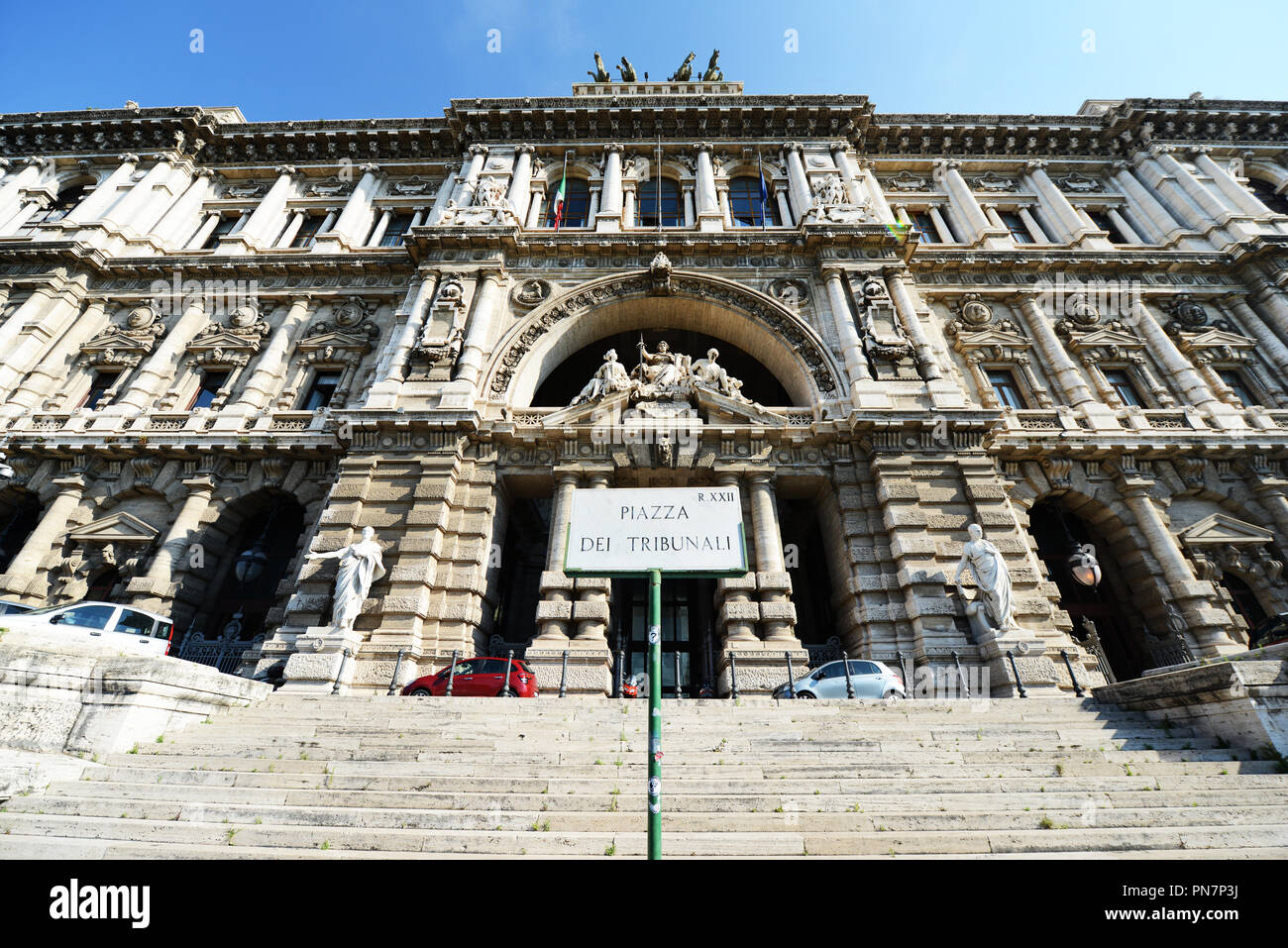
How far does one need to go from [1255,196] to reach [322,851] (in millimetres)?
36782

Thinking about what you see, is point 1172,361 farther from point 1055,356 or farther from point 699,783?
point 699,783

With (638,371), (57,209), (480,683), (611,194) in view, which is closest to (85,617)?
(480,683)

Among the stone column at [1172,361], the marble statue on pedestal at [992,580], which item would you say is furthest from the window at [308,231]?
the stone column at [1172,361]

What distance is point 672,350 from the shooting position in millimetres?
22078

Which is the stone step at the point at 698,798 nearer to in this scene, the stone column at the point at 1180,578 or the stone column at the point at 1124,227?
the stone column at the point at 1180,578

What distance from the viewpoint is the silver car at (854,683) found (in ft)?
38.1

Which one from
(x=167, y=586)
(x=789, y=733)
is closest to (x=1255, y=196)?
(x=789, y=733)

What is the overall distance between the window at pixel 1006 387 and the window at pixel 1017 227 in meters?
7.08

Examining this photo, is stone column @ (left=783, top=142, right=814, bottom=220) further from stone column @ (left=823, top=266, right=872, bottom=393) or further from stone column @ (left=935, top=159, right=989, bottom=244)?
stone column @ (left=935, top=159, right=989, bottom=244)

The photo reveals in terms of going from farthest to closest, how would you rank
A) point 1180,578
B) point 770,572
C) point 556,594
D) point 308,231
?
point 308,231, point 1180,578, point 770,572, point 556,594

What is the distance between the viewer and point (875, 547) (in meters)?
14.5

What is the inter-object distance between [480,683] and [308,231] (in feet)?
73.2
